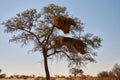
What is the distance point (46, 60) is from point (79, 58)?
13.0 ft

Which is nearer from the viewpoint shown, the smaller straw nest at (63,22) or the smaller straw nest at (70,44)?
the smaller straw nest at (63,22)

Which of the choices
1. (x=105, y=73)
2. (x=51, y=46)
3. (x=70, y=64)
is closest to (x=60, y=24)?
(x=51, y=46)

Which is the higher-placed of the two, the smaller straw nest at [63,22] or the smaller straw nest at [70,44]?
the smaller straw nest at [63,22]

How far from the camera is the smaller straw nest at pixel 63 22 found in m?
33.0

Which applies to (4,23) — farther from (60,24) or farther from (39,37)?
(60,24)

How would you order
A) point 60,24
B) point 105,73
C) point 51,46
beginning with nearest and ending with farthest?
point 60,24
point 51,46
point 105,73

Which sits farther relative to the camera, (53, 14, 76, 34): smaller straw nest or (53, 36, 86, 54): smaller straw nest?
(53, 36, 86, 54): smaller straw nest

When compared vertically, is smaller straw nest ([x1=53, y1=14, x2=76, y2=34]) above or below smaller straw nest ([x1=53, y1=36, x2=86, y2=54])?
above

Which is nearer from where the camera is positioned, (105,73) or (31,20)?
(31,20)

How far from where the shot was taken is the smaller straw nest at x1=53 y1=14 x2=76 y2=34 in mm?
33031

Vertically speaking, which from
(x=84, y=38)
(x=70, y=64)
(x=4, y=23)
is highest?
(x=4, y=23)

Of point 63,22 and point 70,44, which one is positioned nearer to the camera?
point 63,22

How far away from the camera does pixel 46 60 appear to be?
1399 inches

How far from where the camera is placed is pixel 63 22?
33.0 metres
